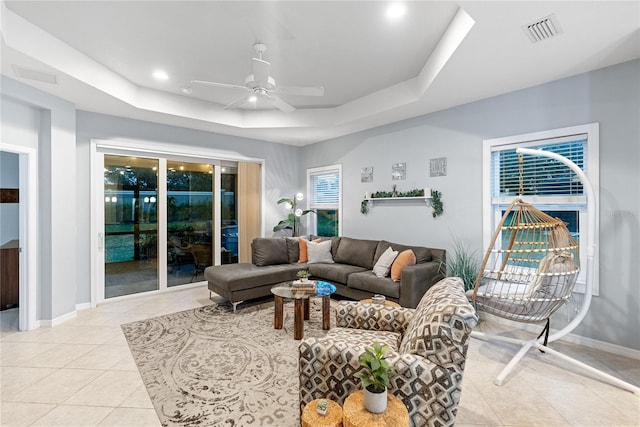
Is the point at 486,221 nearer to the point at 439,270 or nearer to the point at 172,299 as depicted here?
the point at 439,270

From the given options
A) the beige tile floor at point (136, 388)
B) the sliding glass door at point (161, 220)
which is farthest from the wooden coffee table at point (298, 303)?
the sliding glass door at point (161, 220)

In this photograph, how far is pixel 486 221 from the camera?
387cm

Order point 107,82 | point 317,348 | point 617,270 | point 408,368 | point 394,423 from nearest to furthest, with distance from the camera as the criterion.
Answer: point 394,423 → point 408,368 → point 317,348 → point 617,270 → point 107,82

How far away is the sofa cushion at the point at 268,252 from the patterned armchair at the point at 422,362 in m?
3.02

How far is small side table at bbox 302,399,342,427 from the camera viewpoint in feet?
5.03

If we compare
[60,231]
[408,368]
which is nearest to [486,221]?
[408,368]

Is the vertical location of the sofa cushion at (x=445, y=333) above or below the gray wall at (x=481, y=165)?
below

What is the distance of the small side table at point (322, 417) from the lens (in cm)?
153

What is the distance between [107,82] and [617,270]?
232 inches

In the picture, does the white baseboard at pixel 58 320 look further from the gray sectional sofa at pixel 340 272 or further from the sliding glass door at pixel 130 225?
the gray sectional sofa at pixel 340 272

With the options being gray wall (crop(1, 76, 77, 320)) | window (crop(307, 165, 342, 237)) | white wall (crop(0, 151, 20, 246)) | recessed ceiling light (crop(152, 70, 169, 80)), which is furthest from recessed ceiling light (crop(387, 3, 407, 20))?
white wall (crop(0, 151, 20, 246))

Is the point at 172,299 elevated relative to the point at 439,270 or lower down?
lower down

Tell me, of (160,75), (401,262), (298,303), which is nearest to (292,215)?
(401,262)

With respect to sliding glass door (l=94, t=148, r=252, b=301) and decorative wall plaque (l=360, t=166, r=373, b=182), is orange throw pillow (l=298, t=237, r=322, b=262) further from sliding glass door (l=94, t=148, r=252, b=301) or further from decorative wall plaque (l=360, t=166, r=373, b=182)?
decorative wall plaque (l=360, t=166, r=373, b=182)
